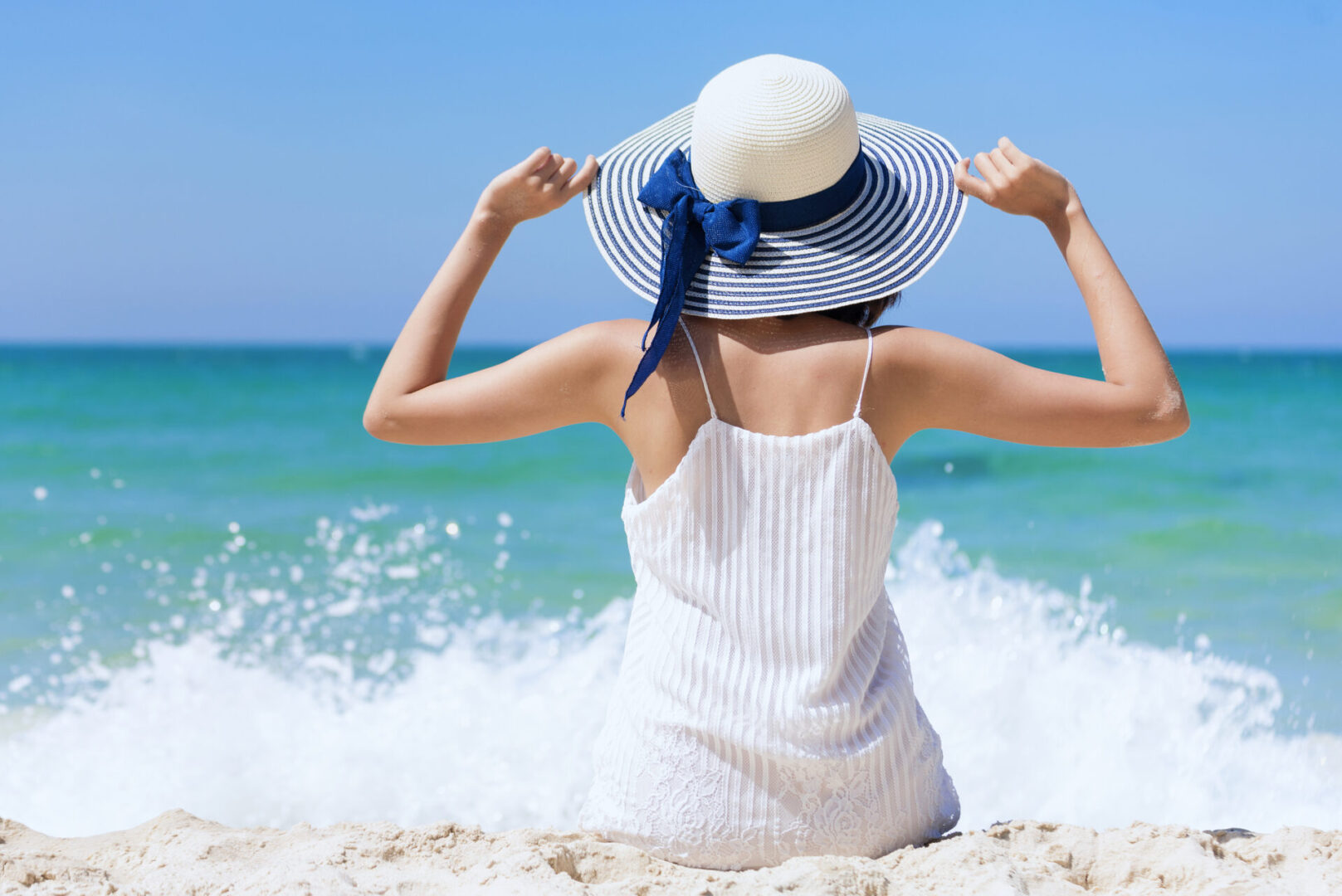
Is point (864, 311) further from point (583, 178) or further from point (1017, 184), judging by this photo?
point (583, 178)

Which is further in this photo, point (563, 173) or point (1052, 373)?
point (563, 173)

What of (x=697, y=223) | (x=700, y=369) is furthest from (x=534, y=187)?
(x=700, y=369)

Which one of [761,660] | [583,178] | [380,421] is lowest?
[761,660]

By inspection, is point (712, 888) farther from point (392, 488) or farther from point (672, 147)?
point (392, 488)

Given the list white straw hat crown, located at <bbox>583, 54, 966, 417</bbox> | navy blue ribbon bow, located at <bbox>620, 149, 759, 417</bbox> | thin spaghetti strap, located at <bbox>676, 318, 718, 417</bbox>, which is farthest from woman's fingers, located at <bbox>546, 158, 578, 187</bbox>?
thin spaghetti strap, located at <bbox>676, 318, 718, 417</bbox>

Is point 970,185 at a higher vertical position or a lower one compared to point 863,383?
higher

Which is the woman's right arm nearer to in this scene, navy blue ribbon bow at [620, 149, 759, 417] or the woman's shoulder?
the woman's shoulder

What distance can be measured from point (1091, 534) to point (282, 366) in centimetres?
3623

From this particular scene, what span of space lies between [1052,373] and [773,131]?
510mm

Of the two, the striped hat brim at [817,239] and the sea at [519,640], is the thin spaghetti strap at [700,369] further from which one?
the sea at [519,640]

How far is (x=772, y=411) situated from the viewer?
156 cm

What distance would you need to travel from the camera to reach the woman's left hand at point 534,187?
173 centimetres

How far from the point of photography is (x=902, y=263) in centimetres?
161

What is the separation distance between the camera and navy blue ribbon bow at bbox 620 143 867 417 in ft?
4.96
